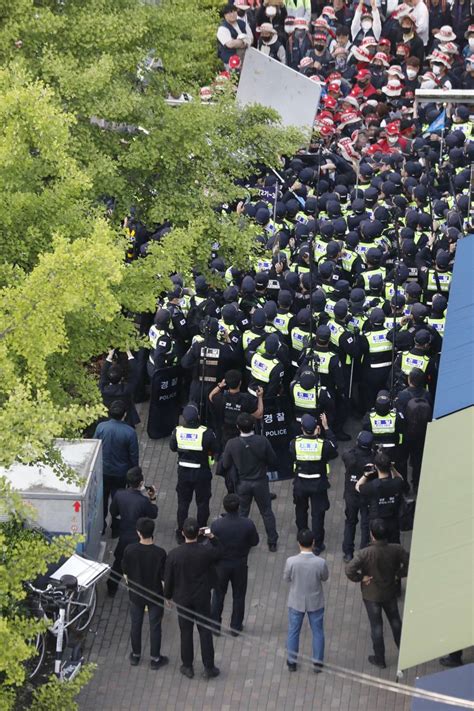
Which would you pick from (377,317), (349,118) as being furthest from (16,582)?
(349,118)

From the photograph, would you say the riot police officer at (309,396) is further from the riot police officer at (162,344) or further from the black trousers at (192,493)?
the riot police officer at (162,344)

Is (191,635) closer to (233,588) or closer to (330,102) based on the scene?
(233,588)

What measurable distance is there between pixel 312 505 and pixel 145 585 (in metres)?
2.22

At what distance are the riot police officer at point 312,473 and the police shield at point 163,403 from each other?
Answer: 8.11 ft

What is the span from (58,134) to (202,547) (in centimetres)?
401

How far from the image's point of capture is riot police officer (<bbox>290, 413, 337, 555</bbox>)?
1562 centimetres

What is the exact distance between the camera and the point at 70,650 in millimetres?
14305

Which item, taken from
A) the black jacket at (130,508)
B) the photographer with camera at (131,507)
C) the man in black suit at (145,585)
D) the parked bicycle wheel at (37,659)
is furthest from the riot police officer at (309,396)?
the parked bicycle wheel at (37,659)

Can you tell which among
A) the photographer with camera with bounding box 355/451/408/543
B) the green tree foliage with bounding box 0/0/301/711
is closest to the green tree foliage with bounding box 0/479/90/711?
the green tree foliage with bounding box 0/0/301/711

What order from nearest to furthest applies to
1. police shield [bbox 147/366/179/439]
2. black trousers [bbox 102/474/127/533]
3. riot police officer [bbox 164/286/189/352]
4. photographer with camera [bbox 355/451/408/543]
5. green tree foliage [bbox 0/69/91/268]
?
green tree foliage [bbox 0/69/91/268], photographer with camera [bbox 355/451/408/543], black trousers [bbox 102/474/127/533], police shield [bbox 147/366/179/439], riot police officer [bbox 164/286/189/352]

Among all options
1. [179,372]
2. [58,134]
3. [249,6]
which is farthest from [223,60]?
[58,134]

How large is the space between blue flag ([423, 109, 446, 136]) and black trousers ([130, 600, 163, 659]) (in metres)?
10.9

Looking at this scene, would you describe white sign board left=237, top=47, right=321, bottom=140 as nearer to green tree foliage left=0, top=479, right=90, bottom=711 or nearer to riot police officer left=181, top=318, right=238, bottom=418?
riot police officer left=181, top=318, right=238, bottom=418

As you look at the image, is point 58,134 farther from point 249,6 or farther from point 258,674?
point 249,6
